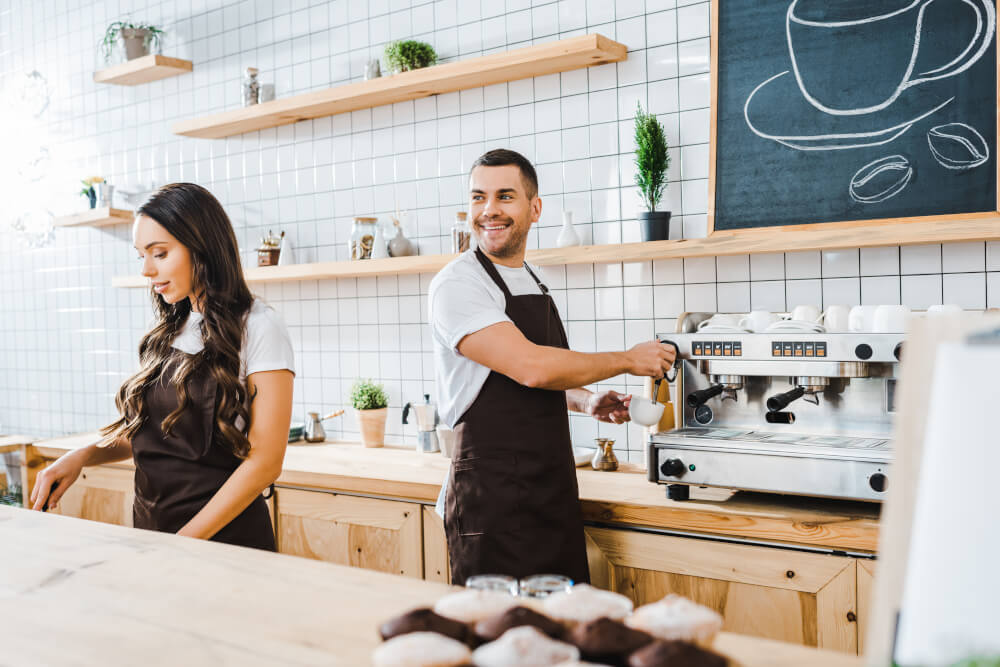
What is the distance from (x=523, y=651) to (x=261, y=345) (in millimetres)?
1242

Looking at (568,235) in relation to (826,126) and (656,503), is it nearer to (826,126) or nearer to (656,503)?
(826,126)

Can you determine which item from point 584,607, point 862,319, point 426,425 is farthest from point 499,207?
point 584,607

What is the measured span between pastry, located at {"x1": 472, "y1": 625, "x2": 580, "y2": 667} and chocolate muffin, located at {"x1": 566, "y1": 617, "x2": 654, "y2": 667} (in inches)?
0.6

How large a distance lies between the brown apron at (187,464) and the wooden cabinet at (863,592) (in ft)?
4.37

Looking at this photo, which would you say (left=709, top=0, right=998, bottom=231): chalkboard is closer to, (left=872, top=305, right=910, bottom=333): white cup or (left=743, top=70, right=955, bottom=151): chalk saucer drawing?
(left=743, top=70, right=955, bottom=151): chalk saucer drawing

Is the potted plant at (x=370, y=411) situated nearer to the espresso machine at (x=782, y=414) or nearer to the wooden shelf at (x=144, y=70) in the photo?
the espresso machine at (x=782, y=414)

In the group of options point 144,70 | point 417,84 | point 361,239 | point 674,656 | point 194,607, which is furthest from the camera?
point 144,70

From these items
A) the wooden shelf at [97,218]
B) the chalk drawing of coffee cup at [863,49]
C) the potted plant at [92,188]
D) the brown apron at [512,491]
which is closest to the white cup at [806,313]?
the chalk drawing of coffee cup at [863,49]

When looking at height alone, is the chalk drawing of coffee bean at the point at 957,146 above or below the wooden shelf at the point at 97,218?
below

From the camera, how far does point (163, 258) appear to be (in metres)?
1.90

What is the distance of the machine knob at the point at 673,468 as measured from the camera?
208 cm

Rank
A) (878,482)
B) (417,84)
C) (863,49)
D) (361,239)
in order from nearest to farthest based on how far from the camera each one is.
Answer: (878,482), (863,49), (417,84), (361,239)

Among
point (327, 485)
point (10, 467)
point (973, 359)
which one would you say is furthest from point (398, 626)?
point (10, 467)

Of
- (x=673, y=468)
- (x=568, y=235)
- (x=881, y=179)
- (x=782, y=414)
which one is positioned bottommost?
(x=673, y=468)
